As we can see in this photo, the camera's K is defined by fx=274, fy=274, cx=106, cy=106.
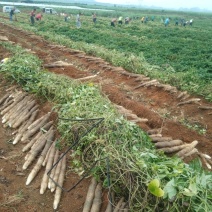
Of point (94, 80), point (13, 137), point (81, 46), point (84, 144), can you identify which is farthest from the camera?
point (81, 46)

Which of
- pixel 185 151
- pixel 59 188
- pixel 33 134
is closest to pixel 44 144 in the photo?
pixel 33 134

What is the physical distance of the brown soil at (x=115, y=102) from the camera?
13.9 feet

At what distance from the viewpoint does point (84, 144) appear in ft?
15.1

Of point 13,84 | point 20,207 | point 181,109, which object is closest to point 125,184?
point 20,207

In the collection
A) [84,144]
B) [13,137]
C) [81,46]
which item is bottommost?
[81,46]

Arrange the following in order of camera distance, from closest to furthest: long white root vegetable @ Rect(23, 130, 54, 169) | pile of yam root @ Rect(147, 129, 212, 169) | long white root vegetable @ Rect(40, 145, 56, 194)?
long white root vegetable @ Rect(40, 145, 56, 194)
long white root vegetable @ Rect(23, 130, 54, 169)
pile of yam root @ Rect(147, 129, 212, 169)

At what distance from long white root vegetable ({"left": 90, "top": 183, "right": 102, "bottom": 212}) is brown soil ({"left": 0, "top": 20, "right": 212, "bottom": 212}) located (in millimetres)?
89

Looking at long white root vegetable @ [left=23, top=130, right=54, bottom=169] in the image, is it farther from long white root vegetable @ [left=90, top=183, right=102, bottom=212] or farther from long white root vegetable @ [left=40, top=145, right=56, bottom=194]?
long white root vegetable @ [left=90, top=183, right=102, bottom=212]

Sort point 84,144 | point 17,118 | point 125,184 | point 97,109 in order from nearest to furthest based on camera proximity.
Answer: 1. point 125,184
2. point 84,144
3. point 97,109
4. point 17,118

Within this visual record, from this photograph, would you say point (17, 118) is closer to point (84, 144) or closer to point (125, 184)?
point (84, 144)

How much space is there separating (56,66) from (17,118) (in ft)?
13.3

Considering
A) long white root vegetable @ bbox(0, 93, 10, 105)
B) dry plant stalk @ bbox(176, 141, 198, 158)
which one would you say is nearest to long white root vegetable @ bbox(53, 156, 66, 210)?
dry plant stalk @ bbox(176, 141, 198, 158)

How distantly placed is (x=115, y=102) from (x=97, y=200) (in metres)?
3.73

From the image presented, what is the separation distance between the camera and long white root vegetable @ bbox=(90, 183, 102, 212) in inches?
151
